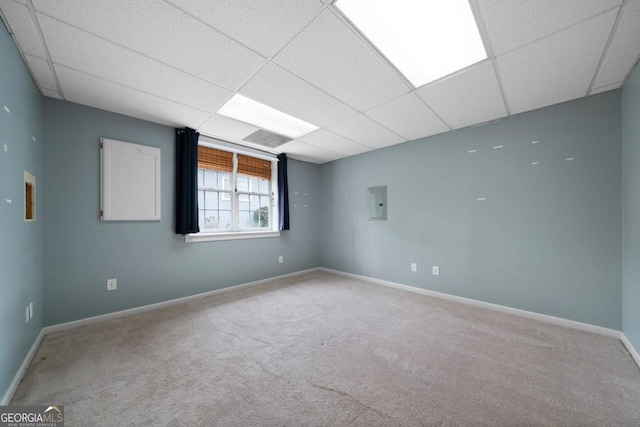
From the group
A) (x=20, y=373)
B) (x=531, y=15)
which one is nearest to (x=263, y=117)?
(x=531, y=15)

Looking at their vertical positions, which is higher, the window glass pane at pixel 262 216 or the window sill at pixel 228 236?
the window glass pane at pixel 262 216

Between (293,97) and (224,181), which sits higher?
(293,97)

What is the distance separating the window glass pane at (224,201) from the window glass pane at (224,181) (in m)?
0.10

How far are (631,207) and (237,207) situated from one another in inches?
177

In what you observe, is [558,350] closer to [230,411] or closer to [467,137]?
[467,137]

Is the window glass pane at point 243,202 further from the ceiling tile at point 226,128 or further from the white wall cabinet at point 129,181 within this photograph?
the white wall cabinet at point 129,181

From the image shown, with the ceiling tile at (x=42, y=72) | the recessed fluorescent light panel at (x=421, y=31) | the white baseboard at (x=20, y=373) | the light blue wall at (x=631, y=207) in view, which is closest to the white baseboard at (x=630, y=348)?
the light blue wall at (x=631, y=207)

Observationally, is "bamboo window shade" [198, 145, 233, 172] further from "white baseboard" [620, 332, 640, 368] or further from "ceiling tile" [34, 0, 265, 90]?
"white baseboard" [620, 332, 640, 368]

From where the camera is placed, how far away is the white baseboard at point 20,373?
1404mm

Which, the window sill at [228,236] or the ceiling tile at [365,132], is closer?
the ceiling tile at [365,132]

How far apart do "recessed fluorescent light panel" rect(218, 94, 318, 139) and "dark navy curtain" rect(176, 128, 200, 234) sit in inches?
31.2

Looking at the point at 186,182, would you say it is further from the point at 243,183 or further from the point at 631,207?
the point at 631,207

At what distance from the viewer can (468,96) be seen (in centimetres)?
230

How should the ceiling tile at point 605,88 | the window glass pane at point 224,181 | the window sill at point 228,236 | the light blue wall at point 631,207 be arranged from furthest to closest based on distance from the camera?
the window glass pane at point 224,181, the window sill at point 228,236, the ceiling tile at point 605,88, the light blue wall at point 631,207
